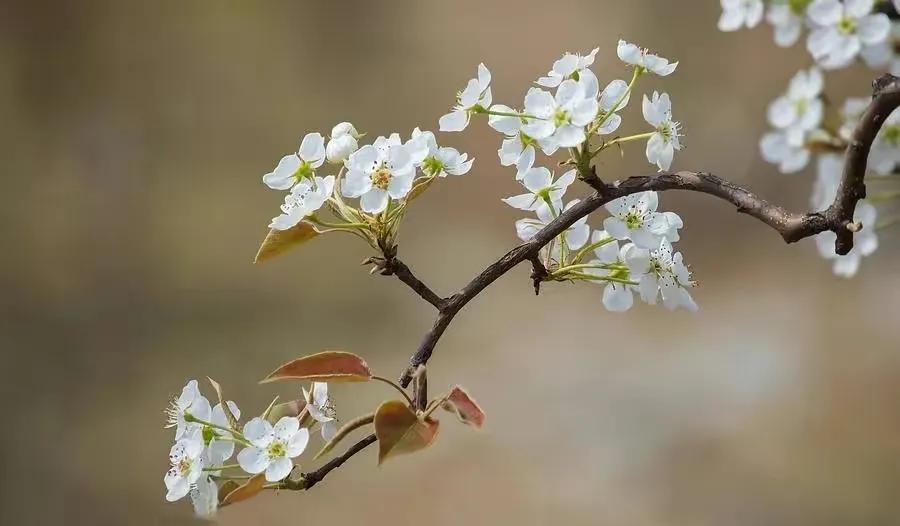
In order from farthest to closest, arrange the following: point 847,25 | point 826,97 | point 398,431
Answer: point 826,97 < point 847,25 < point 398,431

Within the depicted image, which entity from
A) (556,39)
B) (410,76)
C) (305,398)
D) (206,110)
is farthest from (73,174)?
(305,398)

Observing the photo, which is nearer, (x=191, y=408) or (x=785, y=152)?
(x=191, y=408)

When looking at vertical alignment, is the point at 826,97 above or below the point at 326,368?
above

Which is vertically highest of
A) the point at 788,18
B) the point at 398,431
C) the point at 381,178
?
the point at 788,18

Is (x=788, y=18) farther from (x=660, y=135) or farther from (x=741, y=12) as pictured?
(x=660, y=135)

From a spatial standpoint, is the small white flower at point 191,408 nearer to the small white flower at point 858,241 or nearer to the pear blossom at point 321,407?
the pear blossom at point 321,407

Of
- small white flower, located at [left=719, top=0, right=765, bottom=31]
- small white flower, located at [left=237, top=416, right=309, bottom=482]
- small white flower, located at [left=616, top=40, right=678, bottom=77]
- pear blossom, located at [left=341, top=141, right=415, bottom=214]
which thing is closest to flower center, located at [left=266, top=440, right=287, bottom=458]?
small white flower, located at [left=237, top=416, right=309, bottom=482]

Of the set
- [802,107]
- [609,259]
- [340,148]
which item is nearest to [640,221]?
[609,259]
